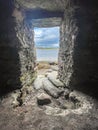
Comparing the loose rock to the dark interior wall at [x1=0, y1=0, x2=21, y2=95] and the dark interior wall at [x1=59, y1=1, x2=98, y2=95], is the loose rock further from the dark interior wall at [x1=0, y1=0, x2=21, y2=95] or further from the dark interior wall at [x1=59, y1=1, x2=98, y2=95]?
the dark interior wall at [x1=59, y1=1, x2=98, y2=95]

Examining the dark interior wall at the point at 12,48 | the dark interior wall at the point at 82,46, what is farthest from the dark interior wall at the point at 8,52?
the dark interior wall at the point at 82,46

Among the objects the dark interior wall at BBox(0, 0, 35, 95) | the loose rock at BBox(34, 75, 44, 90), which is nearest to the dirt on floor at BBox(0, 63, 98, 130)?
the dark interior wall at BBox(0, 0, 35, 95)

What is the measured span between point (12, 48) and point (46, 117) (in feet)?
3.95

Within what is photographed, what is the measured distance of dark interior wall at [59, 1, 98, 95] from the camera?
2.14 meters

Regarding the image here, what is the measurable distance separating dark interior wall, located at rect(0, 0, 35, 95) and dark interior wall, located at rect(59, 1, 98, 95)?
2.59 ft

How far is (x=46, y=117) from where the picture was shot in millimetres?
1883

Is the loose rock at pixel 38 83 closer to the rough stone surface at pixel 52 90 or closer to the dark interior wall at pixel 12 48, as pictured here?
the rough stone surface at pixel 52 90

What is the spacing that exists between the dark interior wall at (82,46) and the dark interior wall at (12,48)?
789 millimetres

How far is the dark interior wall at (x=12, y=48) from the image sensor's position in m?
2.27

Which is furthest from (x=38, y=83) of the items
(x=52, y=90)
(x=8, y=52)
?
(x=8, y=52)

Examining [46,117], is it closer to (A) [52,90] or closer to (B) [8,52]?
(A) [52,90]

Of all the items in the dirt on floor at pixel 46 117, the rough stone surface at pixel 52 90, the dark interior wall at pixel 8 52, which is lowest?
the dirt on floor at pixel 46 117

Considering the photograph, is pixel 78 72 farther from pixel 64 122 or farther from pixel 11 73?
pixel 11 73

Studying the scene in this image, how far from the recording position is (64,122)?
1.76 m
